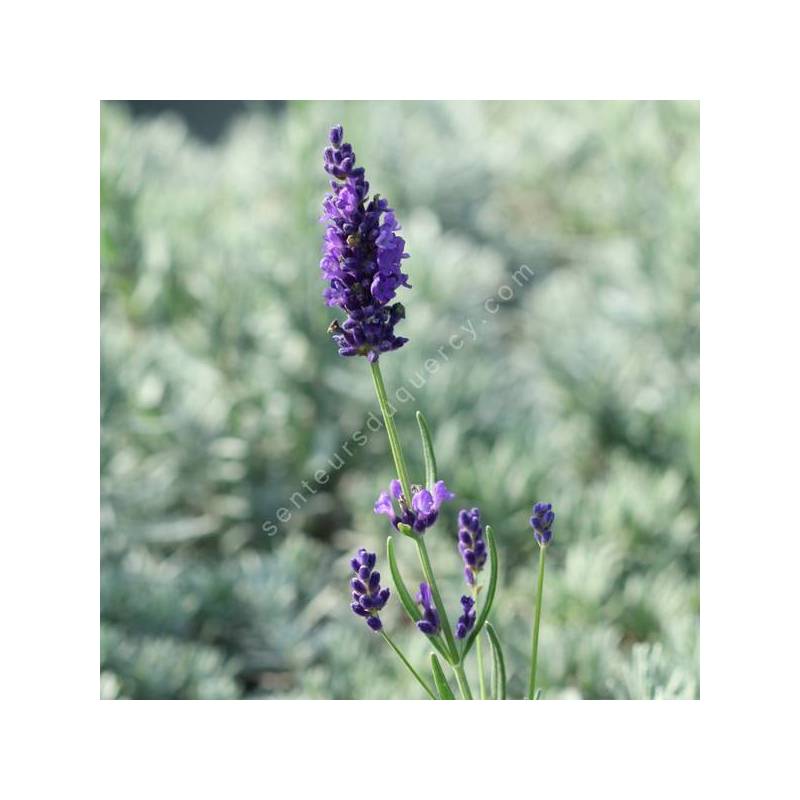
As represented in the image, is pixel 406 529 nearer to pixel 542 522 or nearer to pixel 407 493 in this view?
pixel 407 493

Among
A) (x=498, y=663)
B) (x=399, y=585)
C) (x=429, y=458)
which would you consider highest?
(x=429, y=458)

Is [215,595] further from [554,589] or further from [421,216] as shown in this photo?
[421,216]

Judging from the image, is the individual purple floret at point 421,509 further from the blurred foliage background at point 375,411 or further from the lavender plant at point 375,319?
the blurred foliage background at point 375,411

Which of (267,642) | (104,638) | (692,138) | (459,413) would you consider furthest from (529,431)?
(692,138)

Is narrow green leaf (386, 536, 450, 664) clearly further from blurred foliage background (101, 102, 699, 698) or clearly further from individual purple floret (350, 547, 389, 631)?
blurred foliage background (101, 102, 699, 698)

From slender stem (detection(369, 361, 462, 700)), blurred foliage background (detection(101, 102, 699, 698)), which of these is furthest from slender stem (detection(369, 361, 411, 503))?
blurred foliage background (detection(101, 102, 699, 698))

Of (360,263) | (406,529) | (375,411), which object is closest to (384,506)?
(406,529)

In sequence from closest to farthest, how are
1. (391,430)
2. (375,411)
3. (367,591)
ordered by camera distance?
1. (391,430)
2. (367,591)
3. (375,411)
